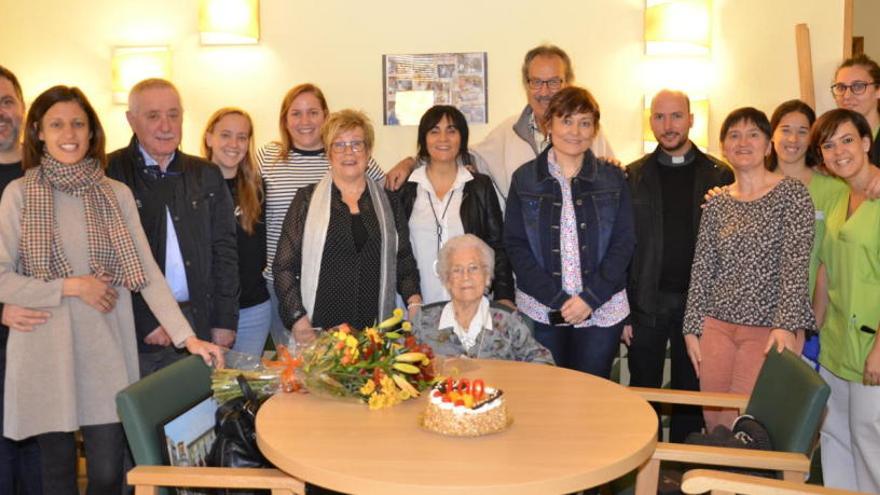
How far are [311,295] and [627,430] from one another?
1628 millimetres

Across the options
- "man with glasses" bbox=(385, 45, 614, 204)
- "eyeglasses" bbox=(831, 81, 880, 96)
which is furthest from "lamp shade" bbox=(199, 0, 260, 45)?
"eyeglasses" bbox=(831, 81, 880, 96)

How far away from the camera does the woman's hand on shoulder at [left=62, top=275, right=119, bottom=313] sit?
112 inches

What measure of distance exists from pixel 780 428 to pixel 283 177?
2312mm

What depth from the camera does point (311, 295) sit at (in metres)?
3.53

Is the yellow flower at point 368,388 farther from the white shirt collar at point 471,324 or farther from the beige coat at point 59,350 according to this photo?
the beige coat at point 59,350

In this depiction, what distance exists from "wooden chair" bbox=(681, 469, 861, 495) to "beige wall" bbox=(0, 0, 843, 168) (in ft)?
12.1

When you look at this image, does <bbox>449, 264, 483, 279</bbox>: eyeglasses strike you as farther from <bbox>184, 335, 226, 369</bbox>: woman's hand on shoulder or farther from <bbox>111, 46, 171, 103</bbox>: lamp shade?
<bbox>111, 46, 171, 103</bbox>: lamp shade

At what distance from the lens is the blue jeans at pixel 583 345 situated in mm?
3539

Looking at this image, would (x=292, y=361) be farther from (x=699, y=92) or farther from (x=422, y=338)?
(x=699, y=92)

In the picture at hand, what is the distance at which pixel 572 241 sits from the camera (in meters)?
3.56

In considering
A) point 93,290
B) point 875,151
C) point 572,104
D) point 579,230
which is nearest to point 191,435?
point 93,290

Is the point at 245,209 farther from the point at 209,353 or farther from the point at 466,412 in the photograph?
the point at 466,412

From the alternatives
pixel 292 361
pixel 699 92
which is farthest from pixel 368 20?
pixel 292 361

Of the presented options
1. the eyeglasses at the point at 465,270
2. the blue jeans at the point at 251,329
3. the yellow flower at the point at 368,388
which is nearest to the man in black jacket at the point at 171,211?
the blue jeans at the point at 251,329
